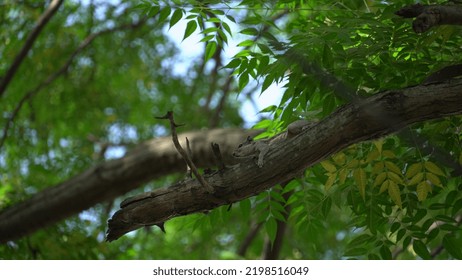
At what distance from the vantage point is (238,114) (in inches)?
283

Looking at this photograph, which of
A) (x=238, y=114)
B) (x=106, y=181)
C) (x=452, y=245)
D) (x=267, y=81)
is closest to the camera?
(x=267, y=81)

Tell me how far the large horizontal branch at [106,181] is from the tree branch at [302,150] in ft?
7.08

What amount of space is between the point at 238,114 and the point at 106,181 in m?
2.88

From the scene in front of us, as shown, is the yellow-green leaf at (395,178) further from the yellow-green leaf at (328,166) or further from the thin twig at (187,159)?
the thin twig at (187,159)

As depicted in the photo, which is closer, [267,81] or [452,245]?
[267,81]

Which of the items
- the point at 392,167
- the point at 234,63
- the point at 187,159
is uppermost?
the point at 234,63

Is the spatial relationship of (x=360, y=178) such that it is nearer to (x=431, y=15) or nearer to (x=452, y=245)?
(x=452, y=245)

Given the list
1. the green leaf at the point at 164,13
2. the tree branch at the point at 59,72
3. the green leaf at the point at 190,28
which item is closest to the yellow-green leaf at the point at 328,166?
the green leaf at the point at 190,28

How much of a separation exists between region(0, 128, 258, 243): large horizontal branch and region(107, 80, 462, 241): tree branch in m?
2.16

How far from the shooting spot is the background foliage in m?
2.46

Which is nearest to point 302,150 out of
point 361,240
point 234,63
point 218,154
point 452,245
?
point 218,154

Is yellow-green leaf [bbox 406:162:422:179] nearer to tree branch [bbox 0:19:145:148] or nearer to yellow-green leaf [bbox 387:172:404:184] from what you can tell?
yellow-green leaf [bbox 387:172:404:184]

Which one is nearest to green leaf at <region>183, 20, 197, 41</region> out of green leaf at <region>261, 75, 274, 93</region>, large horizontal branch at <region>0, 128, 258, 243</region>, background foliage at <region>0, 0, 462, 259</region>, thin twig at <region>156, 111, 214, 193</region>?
background foliage at <region>0, 0, 462, 259</region>
